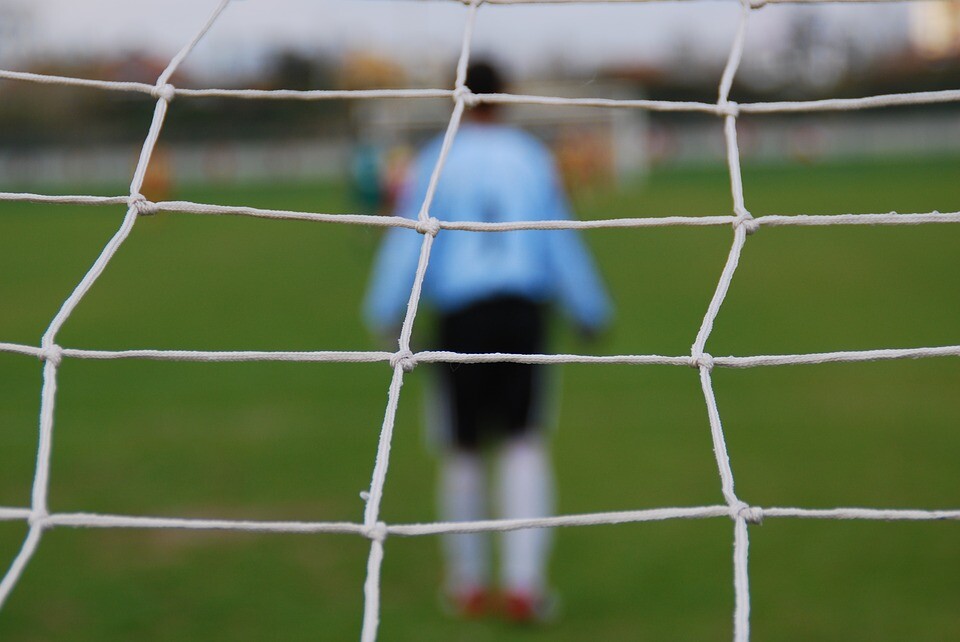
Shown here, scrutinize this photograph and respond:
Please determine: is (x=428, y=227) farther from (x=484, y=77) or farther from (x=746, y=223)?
(x=484, y=77)

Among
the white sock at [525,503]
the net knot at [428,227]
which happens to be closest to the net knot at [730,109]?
the net knot at [428,227]

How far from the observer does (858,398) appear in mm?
5219

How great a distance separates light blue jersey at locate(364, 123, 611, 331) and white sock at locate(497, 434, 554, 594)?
38 centimetres

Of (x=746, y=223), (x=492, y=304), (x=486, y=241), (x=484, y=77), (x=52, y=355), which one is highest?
(x=484, y=77)

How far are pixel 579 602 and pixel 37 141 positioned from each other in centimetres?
3202

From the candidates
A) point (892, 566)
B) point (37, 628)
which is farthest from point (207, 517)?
point (892, 566)

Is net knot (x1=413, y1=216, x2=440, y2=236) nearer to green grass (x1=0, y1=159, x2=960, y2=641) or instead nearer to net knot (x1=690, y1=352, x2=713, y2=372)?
net knot (x1=690, y1=352, x2=713, y2=372)

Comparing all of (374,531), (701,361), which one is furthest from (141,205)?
(701,361)

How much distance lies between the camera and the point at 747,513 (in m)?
1.52

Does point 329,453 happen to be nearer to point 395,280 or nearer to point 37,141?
point 395,280

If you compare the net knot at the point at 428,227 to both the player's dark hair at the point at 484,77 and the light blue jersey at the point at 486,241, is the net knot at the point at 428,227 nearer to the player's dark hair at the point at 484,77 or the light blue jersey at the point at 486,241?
the light blue jersey at the point at 486,241

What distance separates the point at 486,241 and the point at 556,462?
5.75 feet

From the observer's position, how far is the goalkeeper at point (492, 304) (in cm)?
272

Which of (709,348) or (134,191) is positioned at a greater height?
(709,348)
